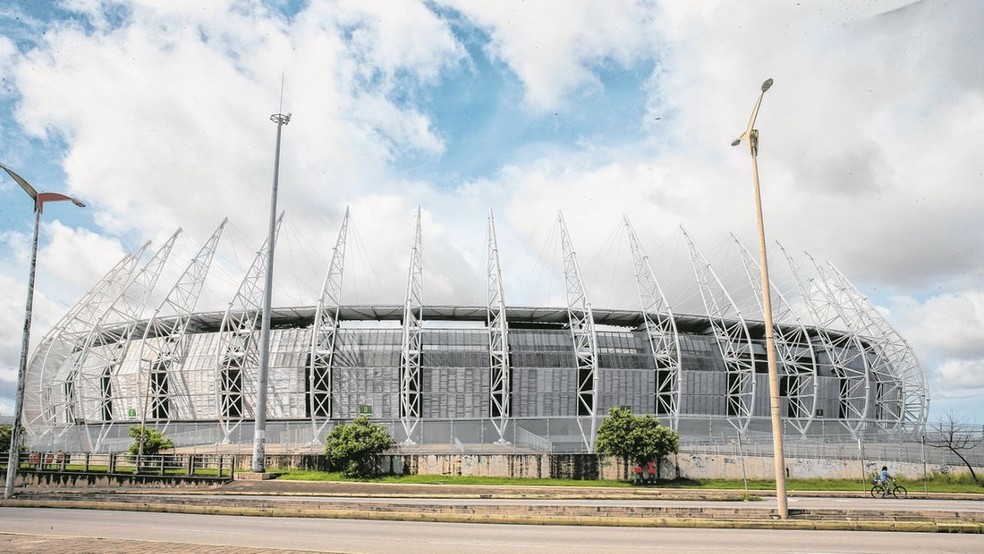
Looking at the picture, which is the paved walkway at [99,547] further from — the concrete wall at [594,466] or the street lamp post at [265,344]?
the concrete wall at [594,466]

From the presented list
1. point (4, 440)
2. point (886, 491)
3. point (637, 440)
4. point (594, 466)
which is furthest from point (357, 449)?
point (4, 440)

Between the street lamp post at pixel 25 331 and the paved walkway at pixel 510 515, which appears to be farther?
the street lamp post at pixel 25 331

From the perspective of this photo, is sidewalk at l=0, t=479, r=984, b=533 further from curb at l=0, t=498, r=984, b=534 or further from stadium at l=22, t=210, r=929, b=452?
stadium at l=22, t=210, r=929, b=452

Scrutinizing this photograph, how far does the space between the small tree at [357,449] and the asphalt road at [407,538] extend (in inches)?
800

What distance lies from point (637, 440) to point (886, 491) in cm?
1212

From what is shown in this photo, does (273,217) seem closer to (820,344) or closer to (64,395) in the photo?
(64,395)

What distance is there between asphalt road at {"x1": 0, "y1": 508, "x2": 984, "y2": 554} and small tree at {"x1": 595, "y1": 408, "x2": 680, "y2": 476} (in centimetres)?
2216

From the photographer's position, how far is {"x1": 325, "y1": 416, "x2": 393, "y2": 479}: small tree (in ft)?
120

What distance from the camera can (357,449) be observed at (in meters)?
36.4

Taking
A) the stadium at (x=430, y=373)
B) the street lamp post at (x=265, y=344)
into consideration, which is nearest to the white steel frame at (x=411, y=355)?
the stadium at (x=430, y=373)

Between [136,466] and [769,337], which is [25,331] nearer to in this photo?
[136,466]

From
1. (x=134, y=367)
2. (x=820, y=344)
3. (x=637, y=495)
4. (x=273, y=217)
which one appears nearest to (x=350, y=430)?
(x=273, y=217)

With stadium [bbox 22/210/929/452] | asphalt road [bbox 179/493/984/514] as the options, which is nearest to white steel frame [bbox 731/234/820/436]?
stadium [bbox 22/210/929/452]

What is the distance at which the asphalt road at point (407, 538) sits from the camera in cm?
1127
